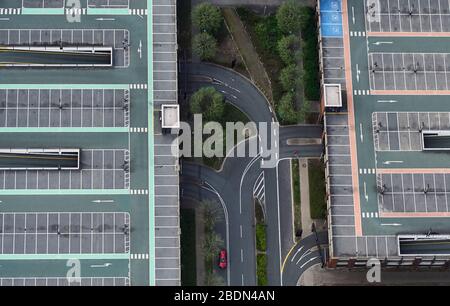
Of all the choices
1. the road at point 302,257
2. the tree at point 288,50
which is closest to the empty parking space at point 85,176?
the road at point 302,257

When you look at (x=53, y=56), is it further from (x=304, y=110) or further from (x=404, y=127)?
(x=404, y=127)

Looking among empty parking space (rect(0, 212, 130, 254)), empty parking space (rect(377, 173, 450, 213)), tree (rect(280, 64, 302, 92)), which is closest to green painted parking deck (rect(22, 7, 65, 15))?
empty parking space (rect(0, 212, 130, 254))

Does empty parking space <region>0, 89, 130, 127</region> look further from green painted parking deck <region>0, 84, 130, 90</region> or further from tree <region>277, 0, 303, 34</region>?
tree <region>277, 0, 303, 34</region>

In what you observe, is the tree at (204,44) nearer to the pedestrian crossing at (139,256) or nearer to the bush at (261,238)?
the bush at (261,238)

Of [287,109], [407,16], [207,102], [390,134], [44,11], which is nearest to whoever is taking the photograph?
[390,134]

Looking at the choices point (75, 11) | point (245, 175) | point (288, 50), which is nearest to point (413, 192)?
point (245, 175)
